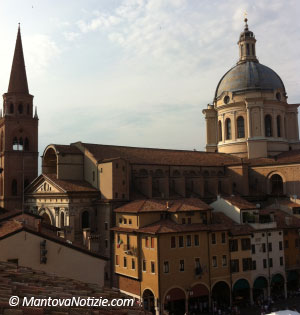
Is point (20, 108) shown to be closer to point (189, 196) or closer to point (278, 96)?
point (189, 196)

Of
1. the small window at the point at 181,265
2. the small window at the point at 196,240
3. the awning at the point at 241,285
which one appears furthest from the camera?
the awning at the point at 241,285

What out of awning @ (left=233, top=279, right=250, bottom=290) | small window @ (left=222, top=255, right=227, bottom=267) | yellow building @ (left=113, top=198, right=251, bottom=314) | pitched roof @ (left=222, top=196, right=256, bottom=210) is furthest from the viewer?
pitched roof @ (left=222, top=196, right=256, bottom=210)

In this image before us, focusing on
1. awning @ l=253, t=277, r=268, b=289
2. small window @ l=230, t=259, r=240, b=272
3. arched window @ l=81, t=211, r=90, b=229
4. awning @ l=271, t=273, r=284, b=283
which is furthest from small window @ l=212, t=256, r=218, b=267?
arched window @ l=81, t=211, r=90, b=229

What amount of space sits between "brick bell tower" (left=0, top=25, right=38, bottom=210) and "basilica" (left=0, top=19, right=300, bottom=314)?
135 millimetres

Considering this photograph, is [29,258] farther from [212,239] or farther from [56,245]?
[212,239]

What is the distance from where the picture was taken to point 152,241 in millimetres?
33344

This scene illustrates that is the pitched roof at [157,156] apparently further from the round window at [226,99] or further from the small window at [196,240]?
the small window at [196,240]

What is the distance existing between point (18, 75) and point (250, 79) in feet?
114

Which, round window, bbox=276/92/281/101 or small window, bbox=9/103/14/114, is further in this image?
round window, bbox=276/92/281/101

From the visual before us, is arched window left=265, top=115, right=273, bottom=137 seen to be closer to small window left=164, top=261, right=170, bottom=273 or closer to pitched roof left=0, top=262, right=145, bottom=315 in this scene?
small window left=164, top=261, right=170, bottom=273

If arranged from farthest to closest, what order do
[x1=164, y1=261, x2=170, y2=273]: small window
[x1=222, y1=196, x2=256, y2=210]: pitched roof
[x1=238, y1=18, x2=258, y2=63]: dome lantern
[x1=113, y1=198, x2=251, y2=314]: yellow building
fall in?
[x1=238, y1=18, x2=258, y2=63]: dome lantern
[x1=222, y1=196, x2=256, y2=210]: pitched roof
[x1=113, y1=198, x2=251, y2=314]: yellow building
[x1=164, y1=261, x2=170, y2=273]: small window

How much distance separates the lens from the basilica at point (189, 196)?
3403cm

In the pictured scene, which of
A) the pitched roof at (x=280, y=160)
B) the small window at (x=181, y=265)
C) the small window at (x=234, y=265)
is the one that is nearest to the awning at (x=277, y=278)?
the small window at (x=234, y=265)

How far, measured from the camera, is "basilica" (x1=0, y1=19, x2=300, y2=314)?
34.0m
